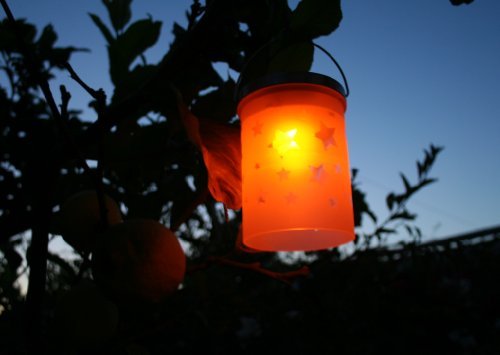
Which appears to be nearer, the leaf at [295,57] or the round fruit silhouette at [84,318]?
the round fruit silhouette at [84,318]

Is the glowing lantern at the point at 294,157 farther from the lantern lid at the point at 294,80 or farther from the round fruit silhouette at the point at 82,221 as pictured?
the round fruit silhouette at the point at 82,221

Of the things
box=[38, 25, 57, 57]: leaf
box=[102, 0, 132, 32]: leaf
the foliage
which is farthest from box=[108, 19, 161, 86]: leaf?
box=[38, 25, 57, 57]: leaf

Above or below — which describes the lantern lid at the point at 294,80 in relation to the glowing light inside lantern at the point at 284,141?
above

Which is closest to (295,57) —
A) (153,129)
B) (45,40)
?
(153,129)

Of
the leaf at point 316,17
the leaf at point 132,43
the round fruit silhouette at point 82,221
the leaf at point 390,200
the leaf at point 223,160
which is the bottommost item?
the round fruit silhouette at point 82,221

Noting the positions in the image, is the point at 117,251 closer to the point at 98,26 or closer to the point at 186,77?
the point at 186,77

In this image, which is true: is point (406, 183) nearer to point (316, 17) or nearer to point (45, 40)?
point (316, 17)

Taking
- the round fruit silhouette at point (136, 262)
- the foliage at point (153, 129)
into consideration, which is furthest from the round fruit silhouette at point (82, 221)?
the round fruit silhouette at point (136, 262)
